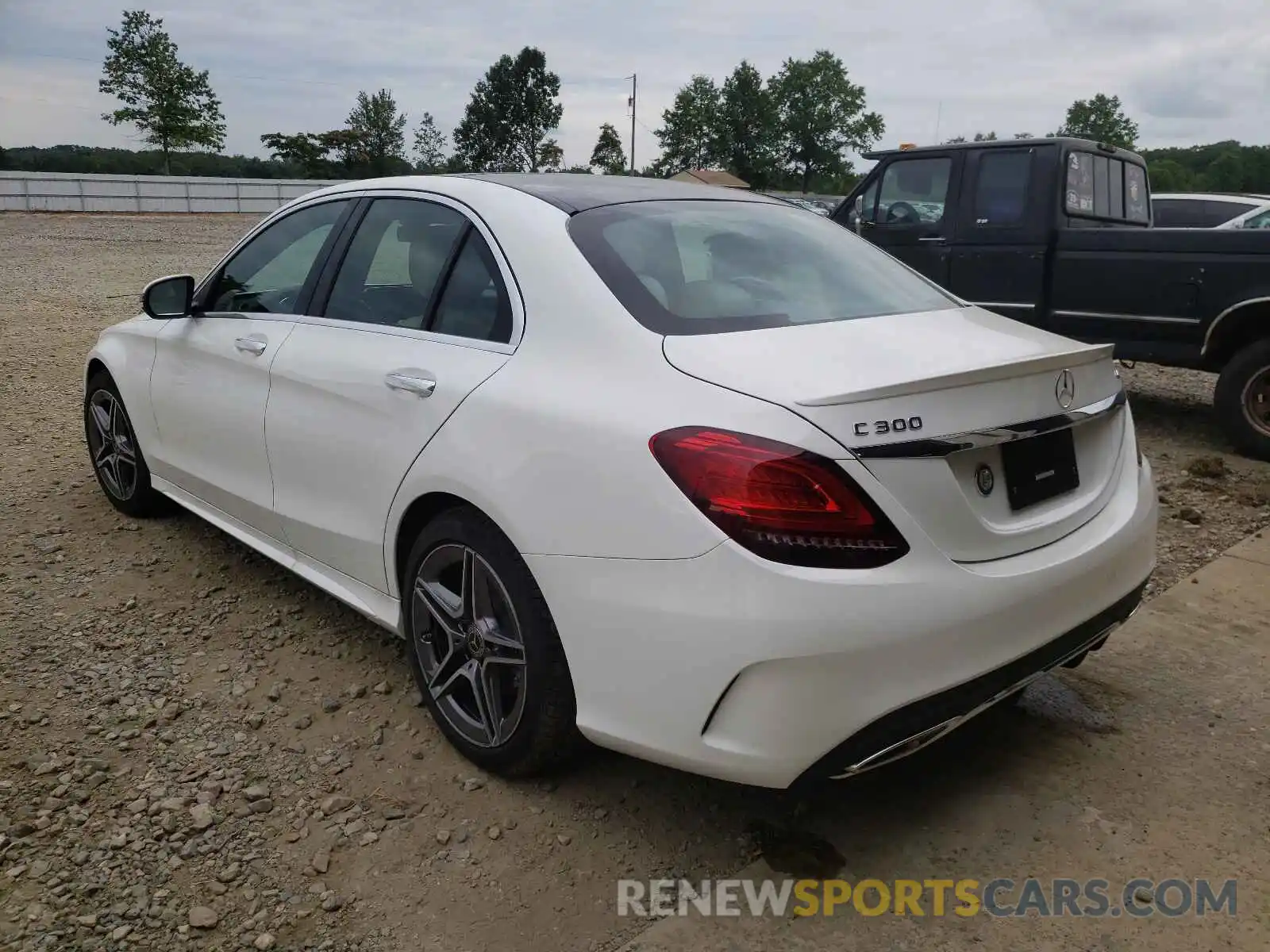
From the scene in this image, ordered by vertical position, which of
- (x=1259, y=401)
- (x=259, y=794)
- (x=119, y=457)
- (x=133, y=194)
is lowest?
(x=259, y=794)

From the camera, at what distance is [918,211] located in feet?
26.6

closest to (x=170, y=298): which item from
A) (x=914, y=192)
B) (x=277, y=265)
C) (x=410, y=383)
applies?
(x=277, y=265)

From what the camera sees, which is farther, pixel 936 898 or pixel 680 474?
pixel 936 898

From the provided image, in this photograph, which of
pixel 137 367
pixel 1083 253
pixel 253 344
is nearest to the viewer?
pixel 253 344

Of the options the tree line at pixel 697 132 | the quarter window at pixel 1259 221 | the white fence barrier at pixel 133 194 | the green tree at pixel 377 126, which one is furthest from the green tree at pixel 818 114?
the quarter window at pixel 1259 221

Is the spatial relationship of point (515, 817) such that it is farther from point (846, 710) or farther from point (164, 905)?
point (846, 710)

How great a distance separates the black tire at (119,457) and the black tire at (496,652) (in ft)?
7.52

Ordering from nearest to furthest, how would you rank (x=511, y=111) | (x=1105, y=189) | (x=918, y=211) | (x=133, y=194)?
(x=1105, y=189) < (x=918, y=211) < (x=133, y=194) < (x=511, y=111)

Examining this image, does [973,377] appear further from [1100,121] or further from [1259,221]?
[1100,121]

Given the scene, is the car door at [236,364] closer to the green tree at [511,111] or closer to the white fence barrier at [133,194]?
the white fence barrier at [133,194]

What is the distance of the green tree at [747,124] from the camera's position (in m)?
92.4

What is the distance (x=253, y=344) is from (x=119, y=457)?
5.31 feet

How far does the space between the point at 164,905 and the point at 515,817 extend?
827mm

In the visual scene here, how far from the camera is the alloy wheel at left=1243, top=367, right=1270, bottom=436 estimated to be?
638 centimetres
